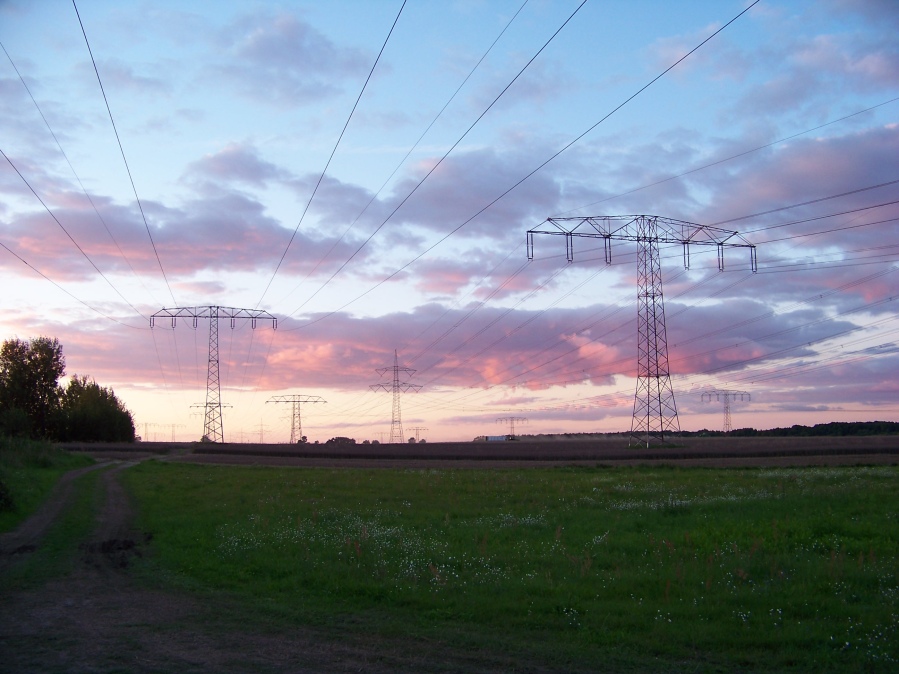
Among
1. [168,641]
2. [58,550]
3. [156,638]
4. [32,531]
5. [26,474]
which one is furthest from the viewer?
[26,474]

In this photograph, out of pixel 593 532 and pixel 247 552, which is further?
pixel 593 532

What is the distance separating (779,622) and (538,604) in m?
3.71

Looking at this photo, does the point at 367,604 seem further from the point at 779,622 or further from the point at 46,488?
the point at 46,488

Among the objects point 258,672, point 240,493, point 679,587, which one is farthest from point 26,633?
point 240,493

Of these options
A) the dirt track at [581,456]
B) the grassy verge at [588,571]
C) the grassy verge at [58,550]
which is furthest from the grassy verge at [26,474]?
the dirt track at [581,456]

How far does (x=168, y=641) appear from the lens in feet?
34.3

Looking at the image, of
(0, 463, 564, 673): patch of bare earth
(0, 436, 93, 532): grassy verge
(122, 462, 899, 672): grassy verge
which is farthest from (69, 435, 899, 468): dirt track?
(0, 463, 564, 673): patch of bare earth

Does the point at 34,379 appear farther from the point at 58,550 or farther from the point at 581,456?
the point at 58,550

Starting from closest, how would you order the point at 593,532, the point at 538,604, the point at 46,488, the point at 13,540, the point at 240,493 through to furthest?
the point at 538,604 < the point at 593,532 < the point at 13,540 < the point at 240,493 < the point at 46,488

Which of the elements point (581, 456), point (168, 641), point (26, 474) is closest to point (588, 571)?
point (168, 641)

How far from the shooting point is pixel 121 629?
11.1 m

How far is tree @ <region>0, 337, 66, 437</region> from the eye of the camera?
4149 inches

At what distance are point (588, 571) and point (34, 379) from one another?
114 m

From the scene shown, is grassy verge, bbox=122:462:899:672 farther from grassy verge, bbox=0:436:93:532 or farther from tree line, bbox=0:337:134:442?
tree line, bbox=0:337:134:442
